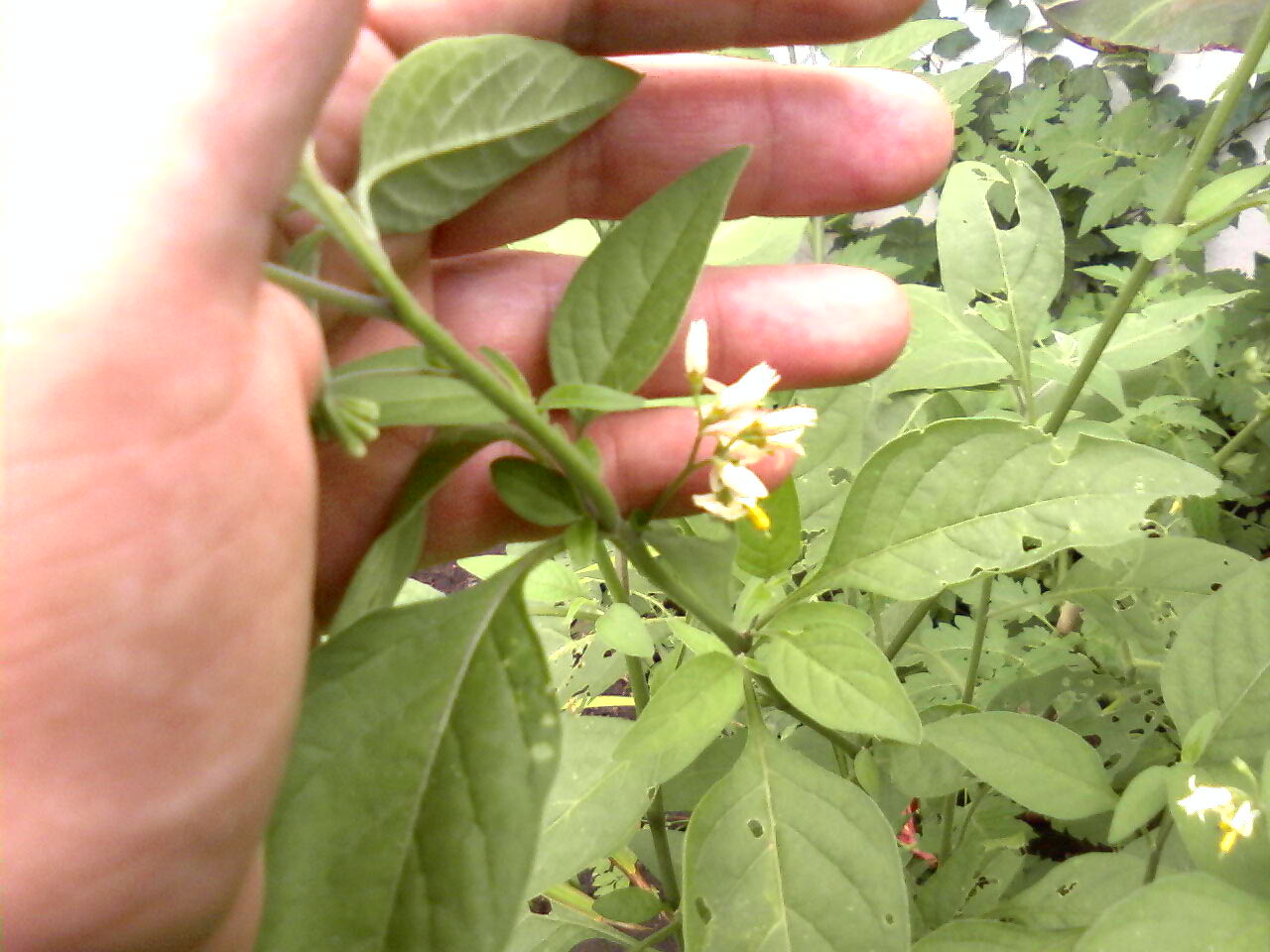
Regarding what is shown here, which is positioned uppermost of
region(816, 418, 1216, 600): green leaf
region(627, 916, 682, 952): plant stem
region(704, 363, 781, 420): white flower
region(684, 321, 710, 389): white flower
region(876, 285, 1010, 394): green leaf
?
region(684, 321, 710, 389): white flower

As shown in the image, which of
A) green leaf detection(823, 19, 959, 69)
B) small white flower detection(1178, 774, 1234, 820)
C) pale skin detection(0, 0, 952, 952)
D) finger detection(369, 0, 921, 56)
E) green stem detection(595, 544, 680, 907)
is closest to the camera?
pale skin detection(0, 0, 952, 952)

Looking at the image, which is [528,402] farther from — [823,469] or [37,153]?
[823,469]

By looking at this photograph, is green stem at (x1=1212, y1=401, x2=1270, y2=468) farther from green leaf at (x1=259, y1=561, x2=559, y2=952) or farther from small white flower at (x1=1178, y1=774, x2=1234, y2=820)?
green leaf at (x1=259, y1=561, x2=559, y2=952)

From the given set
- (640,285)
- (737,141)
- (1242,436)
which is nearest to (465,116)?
(640,285)

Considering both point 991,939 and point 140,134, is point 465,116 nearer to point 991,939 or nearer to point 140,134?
point 140,134

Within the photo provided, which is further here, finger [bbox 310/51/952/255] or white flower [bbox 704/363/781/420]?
finger [bbox 310/51/952/255]

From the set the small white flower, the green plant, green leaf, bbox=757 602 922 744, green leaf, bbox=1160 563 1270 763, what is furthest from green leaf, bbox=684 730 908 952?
green leaf, bbox=1160 563 1270 763

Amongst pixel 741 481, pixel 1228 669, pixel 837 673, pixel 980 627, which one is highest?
pixel 741 481
